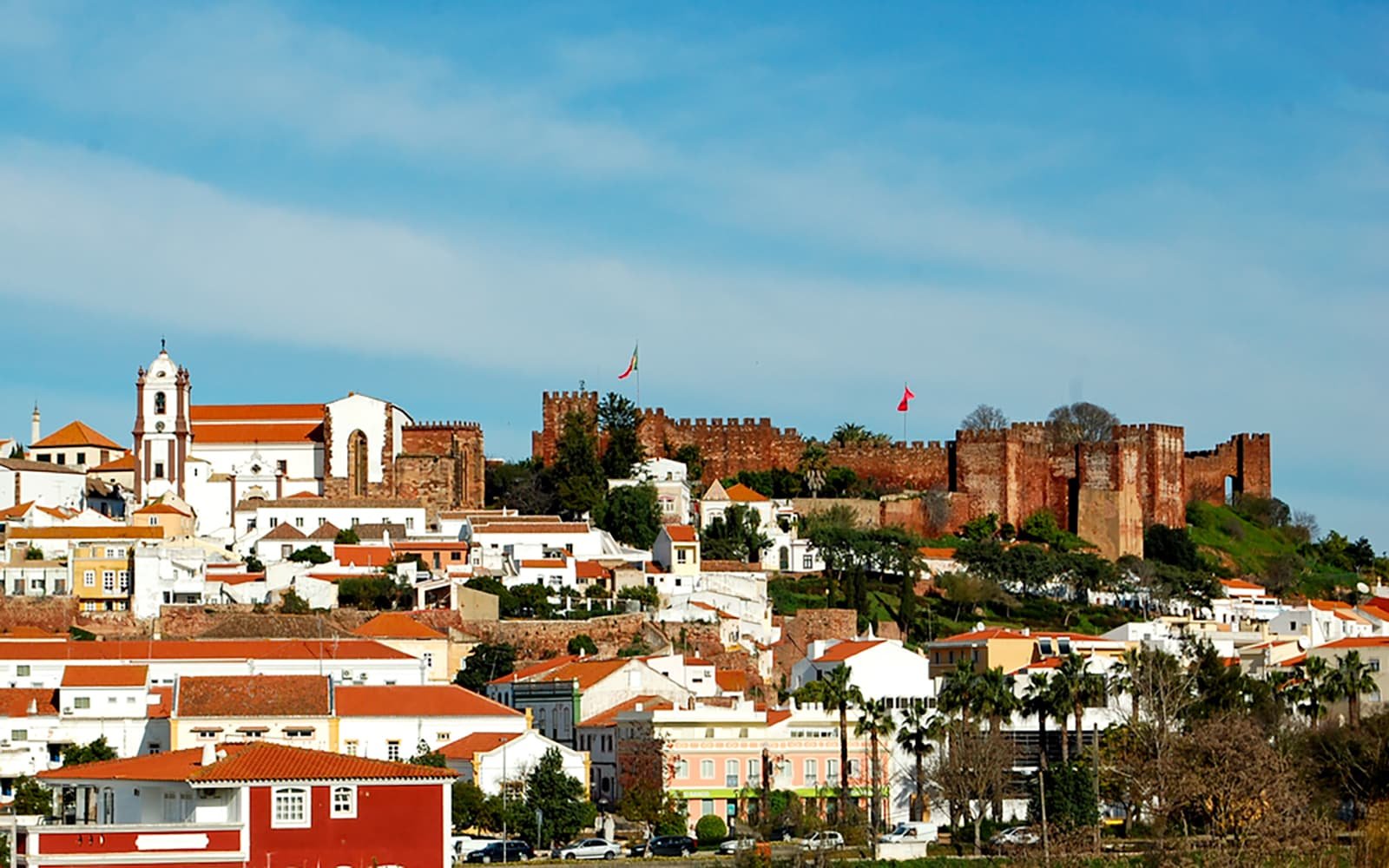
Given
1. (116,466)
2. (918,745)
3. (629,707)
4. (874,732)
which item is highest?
(116,466)

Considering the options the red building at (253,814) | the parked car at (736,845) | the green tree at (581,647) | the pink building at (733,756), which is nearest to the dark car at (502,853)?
the parked car at (736,845)

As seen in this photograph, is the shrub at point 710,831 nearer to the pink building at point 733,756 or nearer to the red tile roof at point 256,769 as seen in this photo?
the pink building at point 733,756

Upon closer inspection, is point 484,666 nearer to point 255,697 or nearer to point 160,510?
point 255,697

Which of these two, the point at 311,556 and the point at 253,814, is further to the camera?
the point at 311,556

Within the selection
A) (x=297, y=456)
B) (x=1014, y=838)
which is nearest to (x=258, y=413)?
(x=297, y=456)

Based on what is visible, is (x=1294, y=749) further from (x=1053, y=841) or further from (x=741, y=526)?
(x=741, y=526)

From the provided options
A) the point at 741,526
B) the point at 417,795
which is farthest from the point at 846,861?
the point at 741,526

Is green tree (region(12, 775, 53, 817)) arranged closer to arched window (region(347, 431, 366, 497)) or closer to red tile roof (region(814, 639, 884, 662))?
red tile roof (region(814, 639, 884, 662))
